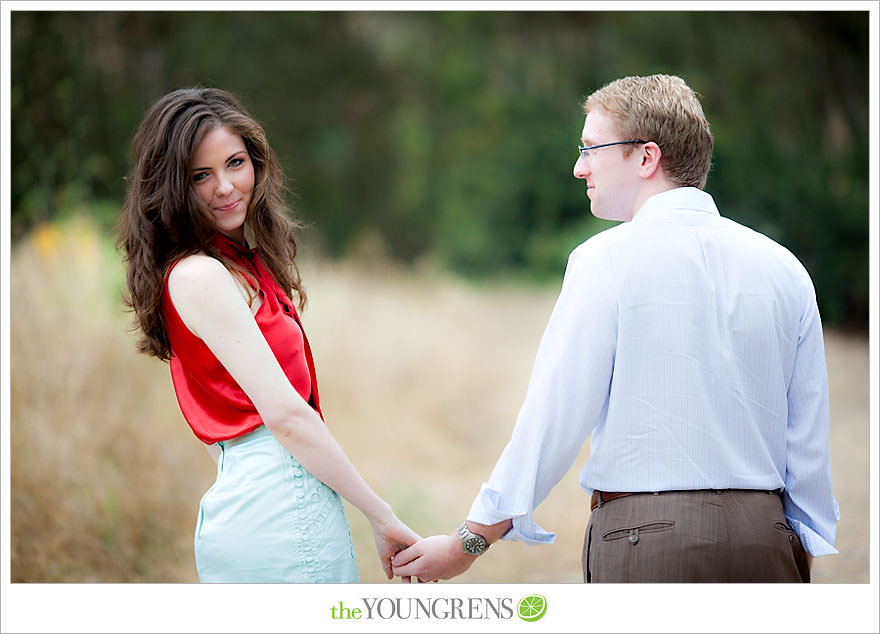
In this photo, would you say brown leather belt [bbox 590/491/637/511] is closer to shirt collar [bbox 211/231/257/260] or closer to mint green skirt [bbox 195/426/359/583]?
mint green skirt [bbox 195/426/359/583]

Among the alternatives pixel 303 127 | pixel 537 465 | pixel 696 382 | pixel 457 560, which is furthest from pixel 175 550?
pixel 303 127

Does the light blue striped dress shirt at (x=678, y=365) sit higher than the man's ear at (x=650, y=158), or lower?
lower

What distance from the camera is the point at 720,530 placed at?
1.64 m

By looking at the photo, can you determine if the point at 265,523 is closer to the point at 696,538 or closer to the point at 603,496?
the point at 603,496

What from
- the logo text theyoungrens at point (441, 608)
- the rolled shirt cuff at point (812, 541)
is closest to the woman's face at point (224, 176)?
the logo text theyoungrens at point (441, 608)

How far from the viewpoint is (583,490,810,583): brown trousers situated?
5.38ft

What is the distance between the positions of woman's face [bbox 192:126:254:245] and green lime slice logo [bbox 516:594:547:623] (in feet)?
3.65

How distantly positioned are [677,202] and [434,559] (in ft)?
3.14

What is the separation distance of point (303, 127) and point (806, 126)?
5870 mm

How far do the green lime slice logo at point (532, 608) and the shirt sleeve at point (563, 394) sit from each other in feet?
1.16

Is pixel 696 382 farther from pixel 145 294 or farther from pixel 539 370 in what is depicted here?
pixel 145 294

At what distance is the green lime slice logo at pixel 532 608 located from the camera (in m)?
2.09

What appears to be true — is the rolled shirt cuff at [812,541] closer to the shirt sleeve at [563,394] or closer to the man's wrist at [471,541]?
the shirt sleeve at [563,394]

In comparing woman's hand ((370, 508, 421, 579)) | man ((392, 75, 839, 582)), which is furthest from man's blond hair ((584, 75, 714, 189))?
woman's hand ((370, 508, 421, 579))
